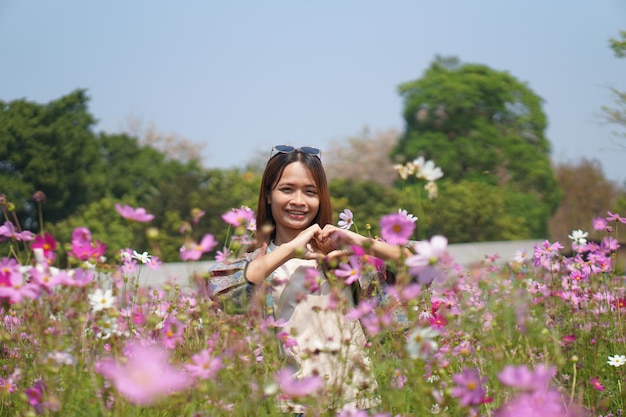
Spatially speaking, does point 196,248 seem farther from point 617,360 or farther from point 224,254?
point 617,360

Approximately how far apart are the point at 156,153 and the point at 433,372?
2319cm

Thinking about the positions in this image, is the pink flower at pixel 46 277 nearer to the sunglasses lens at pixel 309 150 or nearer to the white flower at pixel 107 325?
the white flower at pixel 107 325

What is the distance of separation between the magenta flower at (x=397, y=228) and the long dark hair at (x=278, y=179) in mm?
1118

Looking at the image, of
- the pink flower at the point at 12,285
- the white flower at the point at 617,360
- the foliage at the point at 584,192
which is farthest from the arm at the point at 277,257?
the foliage at the point at 584,192

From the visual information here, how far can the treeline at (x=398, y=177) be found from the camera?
1781cm

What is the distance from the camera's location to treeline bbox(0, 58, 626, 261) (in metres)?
17.8

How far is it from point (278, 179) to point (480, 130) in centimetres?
2250

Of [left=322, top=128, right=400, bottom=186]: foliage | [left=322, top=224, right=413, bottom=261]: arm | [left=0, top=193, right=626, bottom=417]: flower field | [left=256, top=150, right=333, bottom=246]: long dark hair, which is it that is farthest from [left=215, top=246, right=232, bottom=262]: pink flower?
[left=322, top=128, right=400, bottom=186]: foliage

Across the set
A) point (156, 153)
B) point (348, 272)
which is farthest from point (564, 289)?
point (156, 153)

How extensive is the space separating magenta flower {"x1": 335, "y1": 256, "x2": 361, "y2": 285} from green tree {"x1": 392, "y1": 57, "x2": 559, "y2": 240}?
2141 centimetres

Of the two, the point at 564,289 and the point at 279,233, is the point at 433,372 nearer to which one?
the point at 279,233

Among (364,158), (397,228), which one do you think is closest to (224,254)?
(397,228)

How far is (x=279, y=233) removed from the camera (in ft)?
9.88

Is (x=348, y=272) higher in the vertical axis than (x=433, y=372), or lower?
higher
